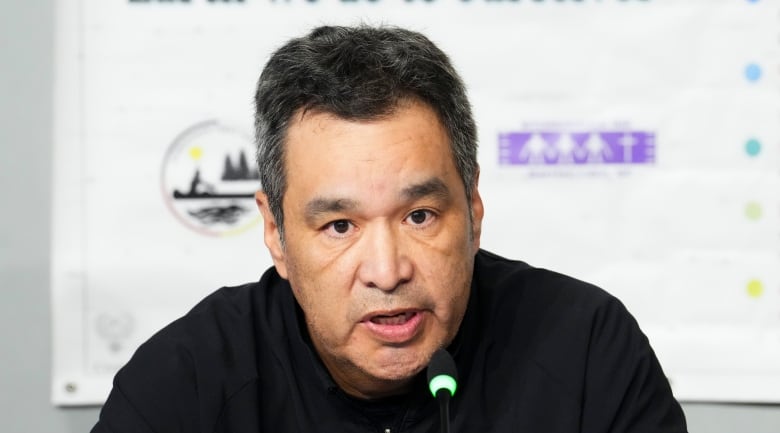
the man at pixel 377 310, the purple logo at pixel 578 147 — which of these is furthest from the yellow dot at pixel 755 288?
the man at pixel 377 310

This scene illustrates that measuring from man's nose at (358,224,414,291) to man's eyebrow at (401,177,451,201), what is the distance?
53 mm

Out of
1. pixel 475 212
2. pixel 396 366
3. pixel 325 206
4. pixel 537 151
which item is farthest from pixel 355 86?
pixel 537 151

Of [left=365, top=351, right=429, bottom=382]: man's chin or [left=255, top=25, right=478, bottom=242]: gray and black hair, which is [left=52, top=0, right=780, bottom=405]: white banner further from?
[left=365, top=351, right=429, bottom=382]: man's chin

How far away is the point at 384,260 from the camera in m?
1.35

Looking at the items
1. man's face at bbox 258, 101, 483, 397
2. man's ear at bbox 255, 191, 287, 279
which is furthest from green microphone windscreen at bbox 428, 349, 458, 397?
man's ear at bbox 255, 191, 287, 279

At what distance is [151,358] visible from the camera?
61.6 inches

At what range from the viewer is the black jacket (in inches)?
59.5

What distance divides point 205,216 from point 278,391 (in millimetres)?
715

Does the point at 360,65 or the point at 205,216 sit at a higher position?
the point at 360,65

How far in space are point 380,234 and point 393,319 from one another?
12 cm

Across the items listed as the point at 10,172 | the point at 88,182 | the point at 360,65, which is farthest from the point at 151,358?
the point at 10,172

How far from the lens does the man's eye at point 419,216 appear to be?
140 centimetres

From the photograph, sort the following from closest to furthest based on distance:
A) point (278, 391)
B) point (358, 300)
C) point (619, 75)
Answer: point (358, 300) → point (278, 391) → point (619, 75)

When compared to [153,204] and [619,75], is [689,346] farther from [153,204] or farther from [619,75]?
[153,204]
